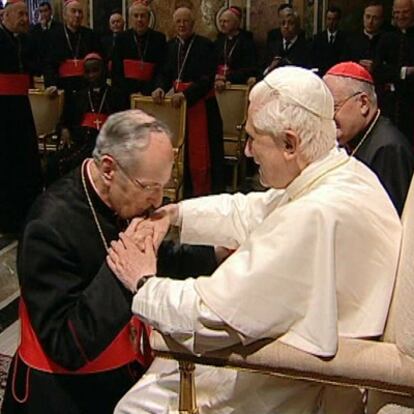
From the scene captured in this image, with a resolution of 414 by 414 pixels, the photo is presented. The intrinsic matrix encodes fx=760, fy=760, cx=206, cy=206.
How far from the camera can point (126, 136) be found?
82.0 inches

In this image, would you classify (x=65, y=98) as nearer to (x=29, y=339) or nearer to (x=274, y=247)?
(x=29, y=339)

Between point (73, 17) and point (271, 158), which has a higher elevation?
point (73, 17)

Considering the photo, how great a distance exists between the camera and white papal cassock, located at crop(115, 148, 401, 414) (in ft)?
5.88

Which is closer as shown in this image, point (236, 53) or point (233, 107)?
point (233, 107)

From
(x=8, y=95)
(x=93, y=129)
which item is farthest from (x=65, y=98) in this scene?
(x=8, y=95)

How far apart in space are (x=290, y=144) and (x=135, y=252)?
51 centimetres

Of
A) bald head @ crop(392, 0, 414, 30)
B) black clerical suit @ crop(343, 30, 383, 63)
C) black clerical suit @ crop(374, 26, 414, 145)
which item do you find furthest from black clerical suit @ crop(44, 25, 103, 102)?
bald head @ crop(392, 0, 414, 30)

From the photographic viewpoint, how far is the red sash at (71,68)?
24.1 feet

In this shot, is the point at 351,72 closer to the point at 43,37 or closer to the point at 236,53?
the point at 236,53

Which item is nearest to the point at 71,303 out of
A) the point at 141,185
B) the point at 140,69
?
the point at 141,185

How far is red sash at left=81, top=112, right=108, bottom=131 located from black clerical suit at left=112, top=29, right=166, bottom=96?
0.72 m

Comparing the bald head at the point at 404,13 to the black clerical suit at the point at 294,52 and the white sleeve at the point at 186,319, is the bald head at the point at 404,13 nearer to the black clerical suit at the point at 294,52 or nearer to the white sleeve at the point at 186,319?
the black clerical suit at the point at 294,52

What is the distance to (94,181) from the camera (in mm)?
2234

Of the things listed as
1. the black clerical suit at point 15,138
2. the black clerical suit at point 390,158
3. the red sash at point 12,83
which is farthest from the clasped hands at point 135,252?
the red sash at point 12,83
